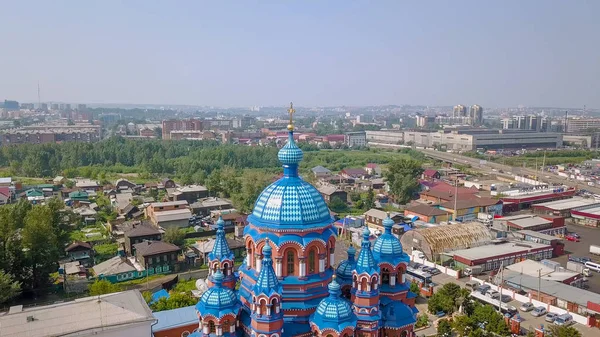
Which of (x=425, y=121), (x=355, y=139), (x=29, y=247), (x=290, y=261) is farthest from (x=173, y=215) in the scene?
(x=425, y=121)

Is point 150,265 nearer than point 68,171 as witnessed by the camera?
Yes

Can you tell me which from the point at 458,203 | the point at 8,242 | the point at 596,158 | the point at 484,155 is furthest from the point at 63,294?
the point at 596,158

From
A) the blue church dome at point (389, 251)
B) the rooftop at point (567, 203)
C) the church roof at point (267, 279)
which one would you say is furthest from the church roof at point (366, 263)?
the rooftop at point (567, 203)

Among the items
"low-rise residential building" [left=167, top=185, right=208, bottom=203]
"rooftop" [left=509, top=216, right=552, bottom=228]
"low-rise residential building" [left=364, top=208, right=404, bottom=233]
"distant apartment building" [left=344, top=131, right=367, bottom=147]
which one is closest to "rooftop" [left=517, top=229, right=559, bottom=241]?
"rooftop" [left=509, top=216, right=552, bottom=228]

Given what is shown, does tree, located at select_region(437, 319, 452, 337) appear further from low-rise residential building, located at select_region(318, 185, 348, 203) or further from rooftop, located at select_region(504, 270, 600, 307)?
low-rise residential building, located at select_region(318, 185, 348, 203)

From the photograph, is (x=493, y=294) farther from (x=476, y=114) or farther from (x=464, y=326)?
(x=476, y=114)

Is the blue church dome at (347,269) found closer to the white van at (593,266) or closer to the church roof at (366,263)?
the church roof at (366,263)

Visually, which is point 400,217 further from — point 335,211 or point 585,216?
point 585,216
